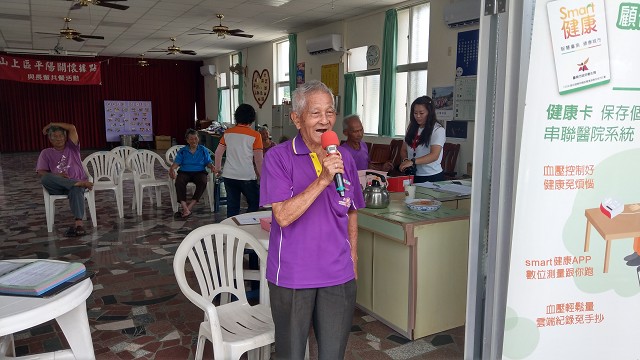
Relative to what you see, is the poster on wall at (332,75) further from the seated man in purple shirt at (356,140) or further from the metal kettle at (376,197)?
the metal kettle at (376,197)

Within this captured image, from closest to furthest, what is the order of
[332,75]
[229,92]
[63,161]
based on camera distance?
[63,161], [332,75], [229,92]

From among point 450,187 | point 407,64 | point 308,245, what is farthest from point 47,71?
point 308,245

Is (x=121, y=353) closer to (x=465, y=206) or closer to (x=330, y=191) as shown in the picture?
(x=330, y=191)

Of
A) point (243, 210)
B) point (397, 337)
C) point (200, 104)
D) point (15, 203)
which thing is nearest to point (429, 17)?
point (243, 210)

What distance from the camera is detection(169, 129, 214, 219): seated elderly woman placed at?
575 cm

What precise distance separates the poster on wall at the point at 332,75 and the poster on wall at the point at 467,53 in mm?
2999

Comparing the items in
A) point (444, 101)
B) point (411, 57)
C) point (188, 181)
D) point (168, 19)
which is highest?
point (168, 19)

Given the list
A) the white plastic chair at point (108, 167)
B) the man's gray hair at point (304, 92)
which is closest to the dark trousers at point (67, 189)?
the white plastic chair at point (108, 167)

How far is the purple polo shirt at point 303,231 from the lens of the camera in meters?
1.51

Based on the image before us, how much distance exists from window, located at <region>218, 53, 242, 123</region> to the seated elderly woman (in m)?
7.62

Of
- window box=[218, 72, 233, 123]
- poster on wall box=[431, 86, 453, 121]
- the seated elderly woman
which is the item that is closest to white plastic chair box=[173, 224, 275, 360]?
the seated elderly woman

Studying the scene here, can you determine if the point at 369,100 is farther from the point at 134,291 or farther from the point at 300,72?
the point at 134,291

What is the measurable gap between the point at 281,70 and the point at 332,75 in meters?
2.70

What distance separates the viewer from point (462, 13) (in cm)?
591
